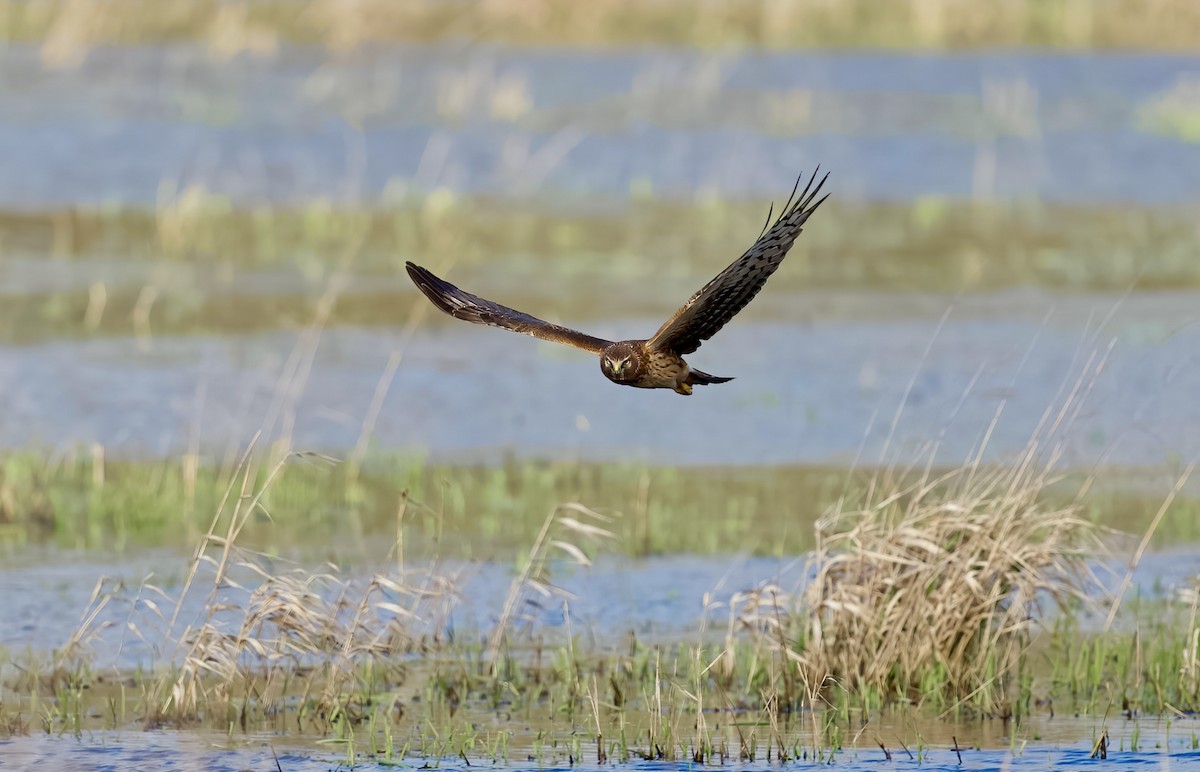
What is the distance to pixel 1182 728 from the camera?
8.35 m

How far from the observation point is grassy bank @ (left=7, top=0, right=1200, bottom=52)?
37.2 meters

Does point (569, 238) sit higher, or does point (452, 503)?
point (569, 238)

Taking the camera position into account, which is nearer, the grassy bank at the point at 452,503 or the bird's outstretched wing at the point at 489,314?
the bird's outstretched wing at the point at 489,314

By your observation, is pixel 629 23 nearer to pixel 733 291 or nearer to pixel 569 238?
pixel 569 238

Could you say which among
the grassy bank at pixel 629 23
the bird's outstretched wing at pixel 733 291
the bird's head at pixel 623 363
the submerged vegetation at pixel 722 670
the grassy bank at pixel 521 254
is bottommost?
the submerged vegetation at pixel 722 670

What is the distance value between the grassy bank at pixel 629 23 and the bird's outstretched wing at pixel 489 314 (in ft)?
92.8

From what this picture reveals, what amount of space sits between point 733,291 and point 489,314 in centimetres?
119

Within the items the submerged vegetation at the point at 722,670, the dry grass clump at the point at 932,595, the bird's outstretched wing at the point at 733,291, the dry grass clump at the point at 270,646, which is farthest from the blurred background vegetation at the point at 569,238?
the dry grass clump at the point at 270,646

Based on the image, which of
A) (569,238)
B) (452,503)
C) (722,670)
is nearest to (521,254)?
(569,238)

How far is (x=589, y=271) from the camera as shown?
20562mm

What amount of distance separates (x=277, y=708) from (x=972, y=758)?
264 cm

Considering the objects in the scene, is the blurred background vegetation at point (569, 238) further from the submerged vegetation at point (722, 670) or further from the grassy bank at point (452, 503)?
the submerged vegetation at point (722, 670)

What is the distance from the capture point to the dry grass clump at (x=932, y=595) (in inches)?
335

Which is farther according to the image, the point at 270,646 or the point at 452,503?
the point at 452,503
